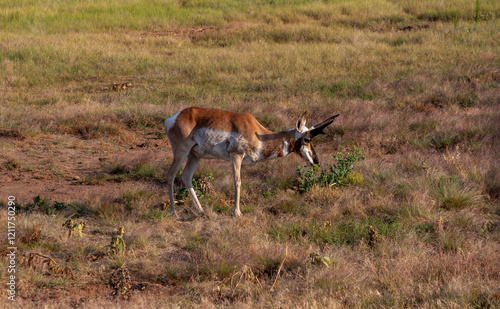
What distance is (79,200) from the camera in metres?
8.45

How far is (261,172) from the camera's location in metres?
9.66

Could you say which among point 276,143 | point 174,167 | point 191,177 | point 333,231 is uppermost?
point 276,143

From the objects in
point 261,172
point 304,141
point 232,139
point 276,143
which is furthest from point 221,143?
point 261,172

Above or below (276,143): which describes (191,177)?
below

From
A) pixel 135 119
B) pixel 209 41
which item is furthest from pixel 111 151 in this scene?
pixel 209 41

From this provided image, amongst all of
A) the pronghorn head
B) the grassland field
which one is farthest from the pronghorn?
the grassland field

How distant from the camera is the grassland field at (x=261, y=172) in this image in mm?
5418

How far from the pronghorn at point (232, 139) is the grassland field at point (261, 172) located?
780 mm

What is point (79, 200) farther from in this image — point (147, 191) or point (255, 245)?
point (255, 245)

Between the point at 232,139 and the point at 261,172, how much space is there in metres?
2.24

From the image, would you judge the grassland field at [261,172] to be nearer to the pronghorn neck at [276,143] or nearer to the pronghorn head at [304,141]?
the pronghorn head at [304,141]

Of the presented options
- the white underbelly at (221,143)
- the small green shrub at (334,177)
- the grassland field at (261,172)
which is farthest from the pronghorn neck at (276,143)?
the grassland field at (261,172)

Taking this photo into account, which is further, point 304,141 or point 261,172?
point 261,172

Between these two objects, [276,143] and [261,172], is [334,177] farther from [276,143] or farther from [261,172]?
[261,172]
